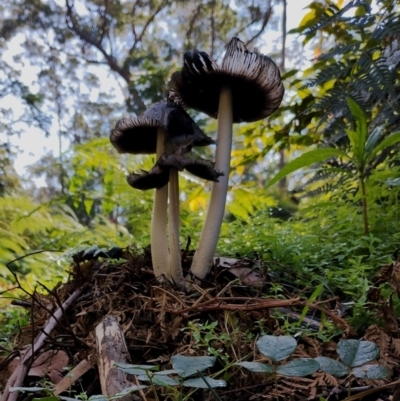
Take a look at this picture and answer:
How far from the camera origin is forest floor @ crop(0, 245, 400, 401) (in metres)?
0.75

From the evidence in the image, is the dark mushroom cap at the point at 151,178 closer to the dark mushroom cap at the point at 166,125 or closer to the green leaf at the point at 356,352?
the dark mushroom cap at the point at 166,125

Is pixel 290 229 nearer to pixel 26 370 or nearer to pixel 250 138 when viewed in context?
pixel 250 138

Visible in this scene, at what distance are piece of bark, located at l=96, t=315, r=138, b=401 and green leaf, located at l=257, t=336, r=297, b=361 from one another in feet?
0.82

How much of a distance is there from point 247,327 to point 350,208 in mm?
873

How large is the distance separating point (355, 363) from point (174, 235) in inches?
28.8

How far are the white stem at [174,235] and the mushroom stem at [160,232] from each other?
0.08 feet

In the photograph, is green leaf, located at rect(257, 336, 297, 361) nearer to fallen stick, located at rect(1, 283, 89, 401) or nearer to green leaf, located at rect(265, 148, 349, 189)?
fallen stick, located at rect(1, 283, 89, 401)

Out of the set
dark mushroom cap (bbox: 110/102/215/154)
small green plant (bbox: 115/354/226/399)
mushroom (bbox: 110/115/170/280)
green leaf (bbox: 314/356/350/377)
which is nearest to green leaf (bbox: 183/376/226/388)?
small green plant (bbox: 115/354/226/399)

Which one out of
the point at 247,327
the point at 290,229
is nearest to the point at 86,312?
the point at 247,327

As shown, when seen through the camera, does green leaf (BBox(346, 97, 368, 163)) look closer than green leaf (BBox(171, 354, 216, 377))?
No

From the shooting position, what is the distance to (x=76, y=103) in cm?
1301

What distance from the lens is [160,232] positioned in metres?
1.32

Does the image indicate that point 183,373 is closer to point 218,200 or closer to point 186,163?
point 186,163

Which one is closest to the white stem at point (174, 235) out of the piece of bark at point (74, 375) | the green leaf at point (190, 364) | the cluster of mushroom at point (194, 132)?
the cluster of mushroom at point (194, 132)
